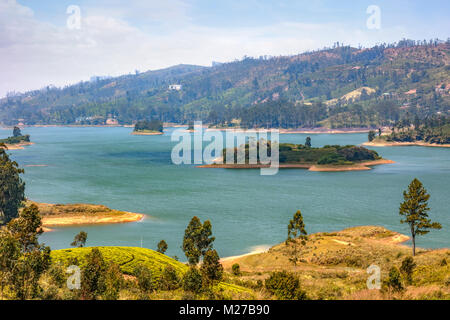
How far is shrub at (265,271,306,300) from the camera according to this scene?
94.4 ft

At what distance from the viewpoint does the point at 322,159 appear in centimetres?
17038

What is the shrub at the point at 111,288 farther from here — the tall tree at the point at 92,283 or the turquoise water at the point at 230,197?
the turquoise water at the point at 230,197

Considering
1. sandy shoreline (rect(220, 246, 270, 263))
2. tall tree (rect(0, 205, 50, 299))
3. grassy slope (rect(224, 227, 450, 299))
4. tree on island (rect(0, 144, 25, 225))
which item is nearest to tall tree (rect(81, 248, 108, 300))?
tall tree (rect(0, 205, 50, 299))

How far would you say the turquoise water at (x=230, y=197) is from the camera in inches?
3214

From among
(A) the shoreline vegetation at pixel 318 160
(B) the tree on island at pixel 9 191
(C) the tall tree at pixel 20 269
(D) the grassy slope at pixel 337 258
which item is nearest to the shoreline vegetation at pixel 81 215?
(B) the tree on island at pixel 9 191

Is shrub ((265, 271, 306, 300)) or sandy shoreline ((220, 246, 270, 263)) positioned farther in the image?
sandy shoreline ((220, 246, 270, 263))

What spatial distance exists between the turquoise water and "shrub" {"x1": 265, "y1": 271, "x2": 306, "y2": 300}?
1608 inches

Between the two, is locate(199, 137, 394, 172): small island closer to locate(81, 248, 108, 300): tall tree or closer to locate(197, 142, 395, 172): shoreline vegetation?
locate(197, 142, 395, 172): shoreline vegetation

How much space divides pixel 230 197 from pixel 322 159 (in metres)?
64.7

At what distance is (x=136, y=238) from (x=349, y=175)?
97.1 metres

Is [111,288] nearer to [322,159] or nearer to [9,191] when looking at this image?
[9,191]

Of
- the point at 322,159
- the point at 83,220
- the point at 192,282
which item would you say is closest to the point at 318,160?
the point at 322,159

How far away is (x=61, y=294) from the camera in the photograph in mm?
28688
